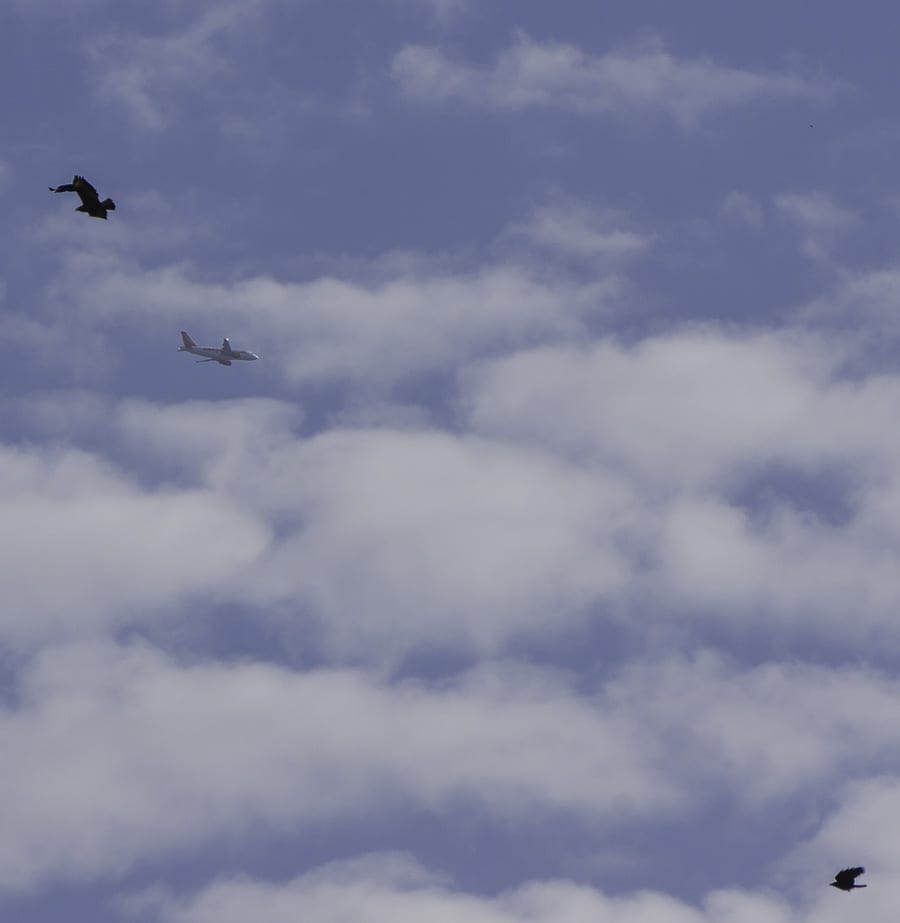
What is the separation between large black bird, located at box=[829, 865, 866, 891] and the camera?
104m

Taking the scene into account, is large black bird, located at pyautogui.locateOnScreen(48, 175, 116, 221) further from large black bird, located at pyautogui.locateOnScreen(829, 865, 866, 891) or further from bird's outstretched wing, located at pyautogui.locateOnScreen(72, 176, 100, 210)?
large black bird, located at pyautogui.locateOnScreen(829, 865, 866, 891)

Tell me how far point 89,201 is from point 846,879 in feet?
176

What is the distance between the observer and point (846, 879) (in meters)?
104

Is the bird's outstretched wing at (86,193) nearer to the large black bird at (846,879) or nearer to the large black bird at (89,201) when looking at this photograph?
the large black bird at (89,201)

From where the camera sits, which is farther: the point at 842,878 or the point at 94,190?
the point at 842,878

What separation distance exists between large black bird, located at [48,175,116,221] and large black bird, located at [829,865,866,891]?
5213 cm

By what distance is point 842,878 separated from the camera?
104750 millimetres

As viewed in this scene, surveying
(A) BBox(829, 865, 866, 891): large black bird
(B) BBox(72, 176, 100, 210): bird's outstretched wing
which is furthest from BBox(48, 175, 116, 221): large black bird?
(A) BBox(829, 865, 866, 891): large black bird

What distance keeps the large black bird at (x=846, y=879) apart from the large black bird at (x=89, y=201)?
52129mm

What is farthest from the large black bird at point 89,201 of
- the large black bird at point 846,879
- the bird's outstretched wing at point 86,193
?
the large black bird at point 846,879

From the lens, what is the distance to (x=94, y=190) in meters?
90.2

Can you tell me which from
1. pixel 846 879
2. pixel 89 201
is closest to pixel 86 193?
pixel 89 201

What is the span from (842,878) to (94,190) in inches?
2125

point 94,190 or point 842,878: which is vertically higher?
point 94,190
